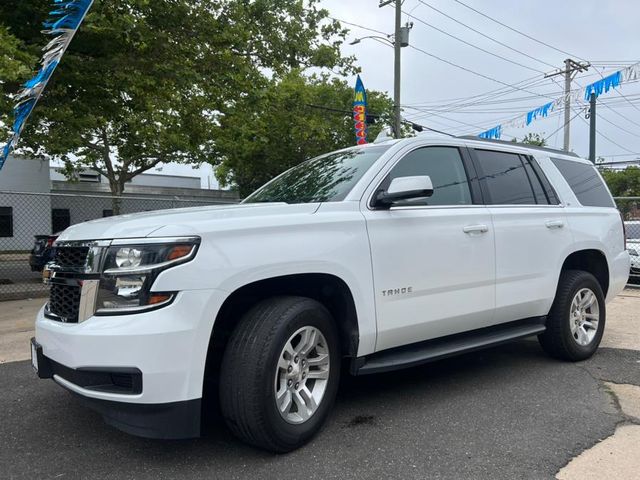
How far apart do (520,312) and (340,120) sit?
24831 millimetres

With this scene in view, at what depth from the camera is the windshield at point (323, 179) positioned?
3.67 m

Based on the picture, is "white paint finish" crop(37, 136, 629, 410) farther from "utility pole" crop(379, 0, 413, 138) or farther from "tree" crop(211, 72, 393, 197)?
"tree" crop(211, 72, 393, 197)

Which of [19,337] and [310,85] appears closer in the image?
[19,337]

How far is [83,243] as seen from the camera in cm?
290

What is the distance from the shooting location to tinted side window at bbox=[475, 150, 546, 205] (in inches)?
173

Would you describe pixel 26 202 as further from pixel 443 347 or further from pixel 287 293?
pixel 443 347

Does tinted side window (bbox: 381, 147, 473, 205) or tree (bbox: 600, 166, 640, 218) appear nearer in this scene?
tinted side window (bbox: 381, 147, 473, 205)

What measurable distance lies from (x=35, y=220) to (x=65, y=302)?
16.7 metres

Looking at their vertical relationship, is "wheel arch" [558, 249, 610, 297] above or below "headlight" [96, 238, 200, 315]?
below

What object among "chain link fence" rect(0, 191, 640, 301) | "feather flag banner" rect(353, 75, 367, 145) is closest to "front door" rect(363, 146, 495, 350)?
"chain link fence" rect(0, 191, 640, 301)

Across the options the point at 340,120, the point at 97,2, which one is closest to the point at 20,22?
the point at 97,2

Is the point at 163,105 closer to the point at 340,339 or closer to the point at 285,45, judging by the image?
the point at 285,45

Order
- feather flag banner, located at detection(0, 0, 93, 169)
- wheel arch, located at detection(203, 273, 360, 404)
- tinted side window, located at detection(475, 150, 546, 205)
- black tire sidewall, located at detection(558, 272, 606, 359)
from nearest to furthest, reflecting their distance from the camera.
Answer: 1. wheel arch, located at detection(203, 273, 360, 404)
2. tinted side window, located at detection(475, 150, 546, 205)
3. black tire sidewall, located at detection(558, 272, 606, 359)
4. feather flag banner, located at detection(0, 0, 93, 169)

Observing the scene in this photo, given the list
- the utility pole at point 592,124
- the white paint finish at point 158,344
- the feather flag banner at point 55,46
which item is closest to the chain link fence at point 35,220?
the feather flag banner at point 55,46
